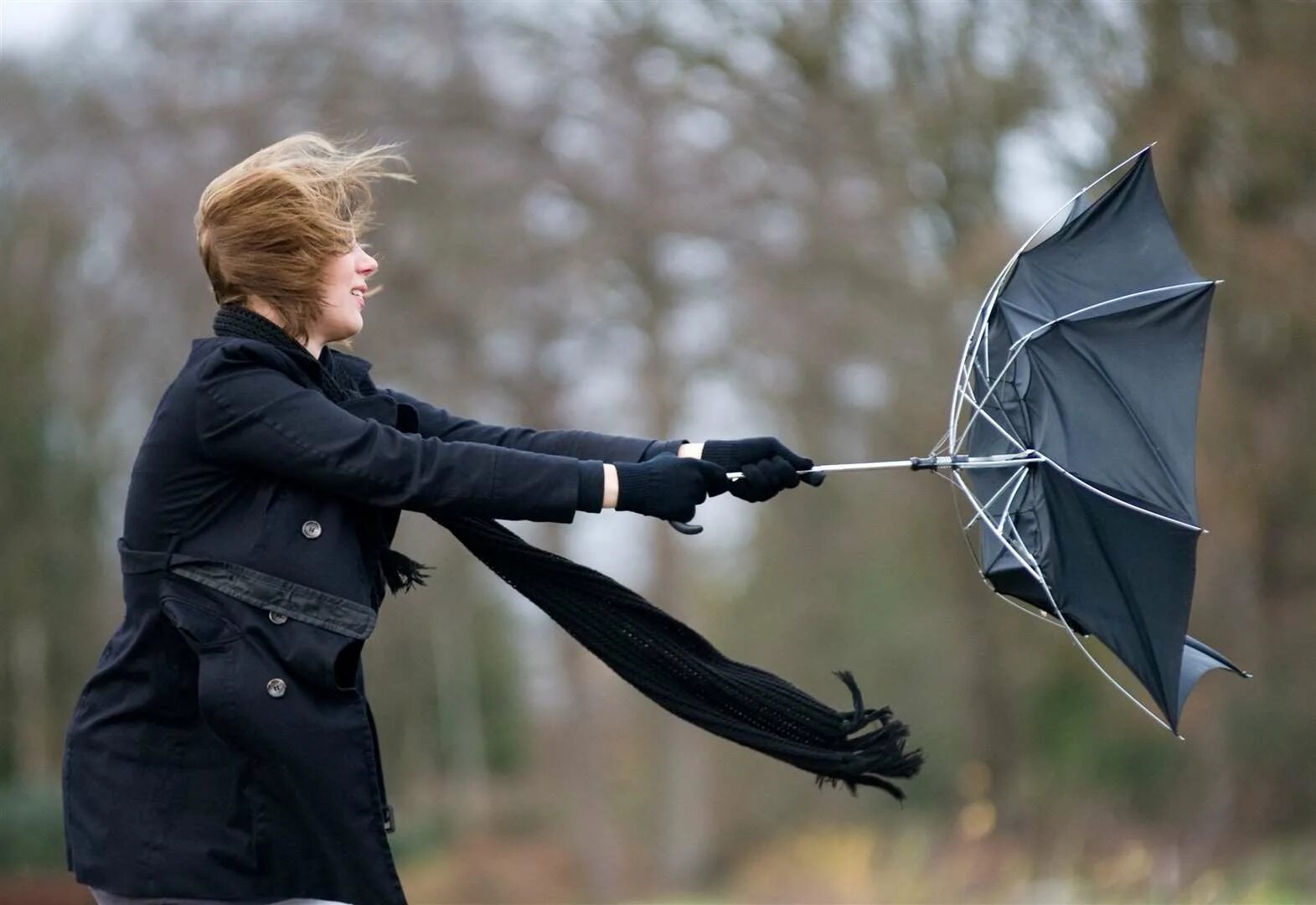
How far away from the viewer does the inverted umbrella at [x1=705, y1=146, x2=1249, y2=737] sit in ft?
11.2

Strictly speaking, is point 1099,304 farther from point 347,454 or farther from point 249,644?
point 249,644

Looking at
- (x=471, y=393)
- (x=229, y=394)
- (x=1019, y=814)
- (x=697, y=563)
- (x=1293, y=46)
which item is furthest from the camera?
(x=697, y=563)

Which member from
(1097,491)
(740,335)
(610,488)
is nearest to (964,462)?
(1097,491)

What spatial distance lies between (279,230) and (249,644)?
754 millimetres

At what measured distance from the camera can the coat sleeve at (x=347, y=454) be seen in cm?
277

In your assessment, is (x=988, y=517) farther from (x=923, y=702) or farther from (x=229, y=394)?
(x=923, y=702)

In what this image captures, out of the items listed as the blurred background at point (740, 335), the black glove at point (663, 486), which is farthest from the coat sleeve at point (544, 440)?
the blurred background at point (740, 335)

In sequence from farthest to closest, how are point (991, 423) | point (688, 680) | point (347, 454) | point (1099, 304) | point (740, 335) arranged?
1. point (740, 335)
2. point (1099, 304)
3. point (991, 423)
4. point (688, 680)
5. point (347, 454)

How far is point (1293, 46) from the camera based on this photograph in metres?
12.7

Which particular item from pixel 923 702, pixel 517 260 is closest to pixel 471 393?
pixel 517 260

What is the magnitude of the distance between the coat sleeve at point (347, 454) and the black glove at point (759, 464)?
43cm

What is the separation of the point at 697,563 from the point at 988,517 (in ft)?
54.5

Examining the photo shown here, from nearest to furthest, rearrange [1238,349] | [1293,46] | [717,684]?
[717,684] → [1293,46] → [1238,349]

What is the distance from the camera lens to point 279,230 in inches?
114
